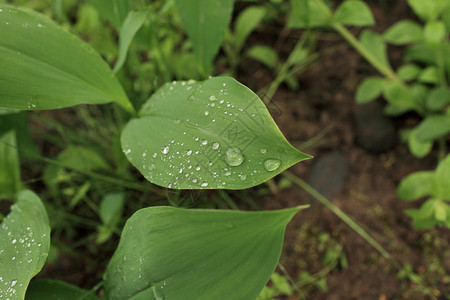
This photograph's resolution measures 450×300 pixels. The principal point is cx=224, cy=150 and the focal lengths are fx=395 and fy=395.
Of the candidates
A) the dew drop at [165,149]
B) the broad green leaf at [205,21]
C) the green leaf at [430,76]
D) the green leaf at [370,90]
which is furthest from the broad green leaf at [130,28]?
the green leaf at [430,76]

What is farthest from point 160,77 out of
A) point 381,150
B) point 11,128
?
point 381,150

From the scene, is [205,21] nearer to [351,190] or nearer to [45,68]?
[45,68]

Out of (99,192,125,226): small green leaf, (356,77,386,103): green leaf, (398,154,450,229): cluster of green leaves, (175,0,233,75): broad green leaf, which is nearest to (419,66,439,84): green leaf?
(356,77,386,103): green leaf

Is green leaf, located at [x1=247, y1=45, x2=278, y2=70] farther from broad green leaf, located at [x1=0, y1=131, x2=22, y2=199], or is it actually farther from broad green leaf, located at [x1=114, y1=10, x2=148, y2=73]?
broad green leaf, located at [x1=0, y1=131, x2=22, y2=199]

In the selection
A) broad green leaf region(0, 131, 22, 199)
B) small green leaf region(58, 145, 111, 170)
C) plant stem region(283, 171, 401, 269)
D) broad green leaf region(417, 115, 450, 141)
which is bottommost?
plant stem region(283, 171, 401, 269)

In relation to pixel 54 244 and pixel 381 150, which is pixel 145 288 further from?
pixel 381 150

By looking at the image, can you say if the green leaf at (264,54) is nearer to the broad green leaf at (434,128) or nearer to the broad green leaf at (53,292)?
the broad green leaf at (434,128)
